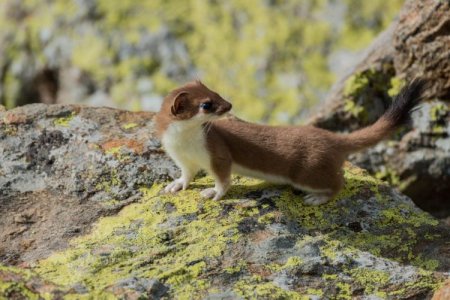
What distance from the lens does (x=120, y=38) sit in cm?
1123

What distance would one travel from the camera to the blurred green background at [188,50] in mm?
10539

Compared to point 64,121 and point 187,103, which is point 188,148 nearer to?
point 187,103

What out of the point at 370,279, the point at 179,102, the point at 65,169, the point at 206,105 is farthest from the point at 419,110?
the point at 65,169

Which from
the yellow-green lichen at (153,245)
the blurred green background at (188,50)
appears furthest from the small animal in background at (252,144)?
the blurred green background at (188,50)

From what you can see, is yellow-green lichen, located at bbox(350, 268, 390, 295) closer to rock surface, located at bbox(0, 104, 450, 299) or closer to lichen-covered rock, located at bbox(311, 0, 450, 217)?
rock surface, located at bbox(0, 104, 450, 299)

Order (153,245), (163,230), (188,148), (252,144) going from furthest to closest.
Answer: (252,144) → (188,148) → (163,230) → (153,245)

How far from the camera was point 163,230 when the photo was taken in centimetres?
485

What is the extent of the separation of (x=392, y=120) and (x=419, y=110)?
1.64 metres

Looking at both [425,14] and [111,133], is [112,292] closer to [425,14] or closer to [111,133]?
[111,133]

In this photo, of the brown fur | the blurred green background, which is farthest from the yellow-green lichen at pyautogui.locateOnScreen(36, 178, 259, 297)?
the blurred green background

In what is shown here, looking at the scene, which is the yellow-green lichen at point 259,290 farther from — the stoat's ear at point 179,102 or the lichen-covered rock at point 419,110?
the lichen-covered rock at point 419,110

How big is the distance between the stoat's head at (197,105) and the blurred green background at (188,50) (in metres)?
4.85

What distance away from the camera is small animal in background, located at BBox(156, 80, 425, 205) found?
5391 millimetres

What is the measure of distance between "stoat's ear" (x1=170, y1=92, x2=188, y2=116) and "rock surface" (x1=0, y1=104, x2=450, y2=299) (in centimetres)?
57
